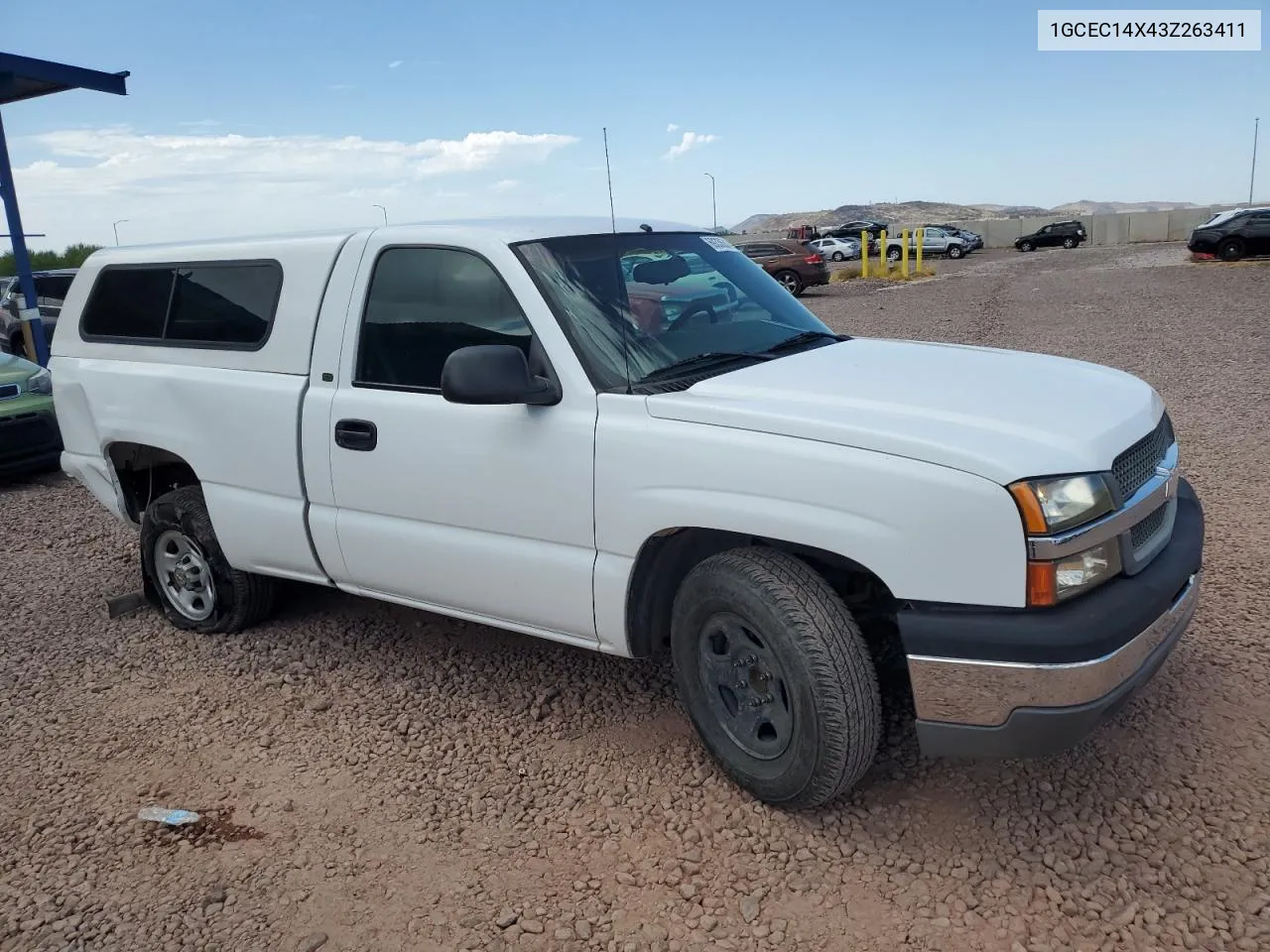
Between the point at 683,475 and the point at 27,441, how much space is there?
7.56 metres

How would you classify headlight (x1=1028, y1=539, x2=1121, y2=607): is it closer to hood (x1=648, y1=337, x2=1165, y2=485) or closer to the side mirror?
hood (x1=648, y1=337, x2=1165, y2=485)

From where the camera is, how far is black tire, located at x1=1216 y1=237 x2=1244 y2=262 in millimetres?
26125

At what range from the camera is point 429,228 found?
12.7 feet

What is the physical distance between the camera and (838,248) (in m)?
45.6

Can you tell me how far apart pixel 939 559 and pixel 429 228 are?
7.57 feet

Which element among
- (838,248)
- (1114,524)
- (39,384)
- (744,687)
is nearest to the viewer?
(1114,524)

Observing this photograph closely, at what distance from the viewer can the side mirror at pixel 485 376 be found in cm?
315

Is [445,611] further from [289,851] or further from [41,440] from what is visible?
[41,440]

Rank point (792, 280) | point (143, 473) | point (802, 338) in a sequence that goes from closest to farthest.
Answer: point (802, 338), point (143, 473), point (792, 280)

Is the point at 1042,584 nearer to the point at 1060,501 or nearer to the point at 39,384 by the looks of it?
the point at 1060,501

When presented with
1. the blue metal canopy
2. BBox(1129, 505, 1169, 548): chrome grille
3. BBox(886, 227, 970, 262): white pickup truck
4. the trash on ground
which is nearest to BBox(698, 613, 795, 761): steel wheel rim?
BBox(1129, 505, 1169, 548): chrome grille

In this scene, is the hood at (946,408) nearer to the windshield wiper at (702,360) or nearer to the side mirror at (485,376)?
the windshield wiper at (702,360)

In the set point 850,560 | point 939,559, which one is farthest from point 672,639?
point 939,559

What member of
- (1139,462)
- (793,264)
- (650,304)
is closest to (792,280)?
(793,264)
